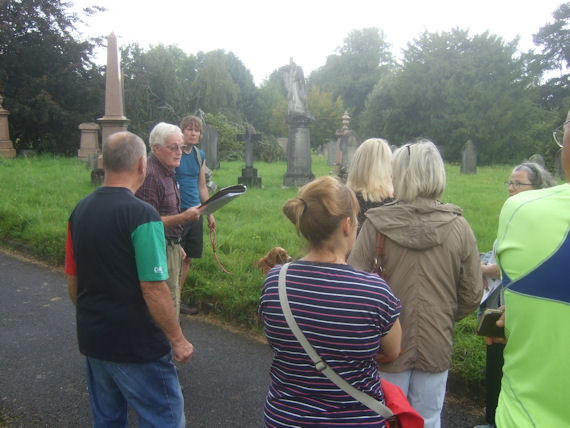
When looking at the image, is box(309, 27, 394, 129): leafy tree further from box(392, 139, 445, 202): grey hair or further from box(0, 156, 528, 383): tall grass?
box(392, 139, 445, 202): grey hair

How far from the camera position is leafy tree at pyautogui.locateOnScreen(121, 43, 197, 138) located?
26.1m

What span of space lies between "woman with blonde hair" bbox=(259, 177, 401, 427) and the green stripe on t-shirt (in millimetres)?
607

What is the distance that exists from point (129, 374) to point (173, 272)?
145 cm

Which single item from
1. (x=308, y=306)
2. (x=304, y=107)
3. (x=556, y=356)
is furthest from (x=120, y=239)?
(x=304, y=107)

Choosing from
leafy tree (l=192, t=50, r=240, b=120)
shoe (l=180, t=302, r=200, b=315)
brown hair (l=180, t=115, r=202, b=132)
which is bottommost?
shoe (l=180, t=302, r=200, b=315)

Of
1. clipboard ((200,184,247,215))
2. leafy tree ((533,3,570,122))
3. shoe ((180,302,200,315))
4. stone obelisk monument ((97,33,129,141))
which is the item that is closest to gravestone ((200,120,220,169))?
stone obelisk monument ((97,33,129,141))

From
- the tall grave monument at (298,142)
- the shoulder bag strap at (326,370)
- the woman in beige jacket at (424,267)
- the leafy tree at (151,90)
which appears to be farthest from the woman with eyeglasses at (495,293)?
the leafy tree at (151,90)

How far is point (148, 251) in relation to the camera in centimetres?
214

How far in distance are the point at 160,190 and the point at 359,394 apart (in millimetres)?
2315

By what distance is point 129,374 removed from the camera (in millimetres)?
2236

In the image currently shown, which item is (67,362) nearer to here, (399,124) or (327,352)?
(327,352)

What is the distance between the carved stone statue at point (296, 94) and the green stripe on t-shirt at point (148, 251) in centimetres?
1200

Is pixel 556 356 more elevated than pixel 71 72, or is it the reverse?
pixel 71 72

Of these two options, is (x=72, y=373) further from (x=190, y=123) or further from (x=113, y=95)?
(x=113, y=95)
